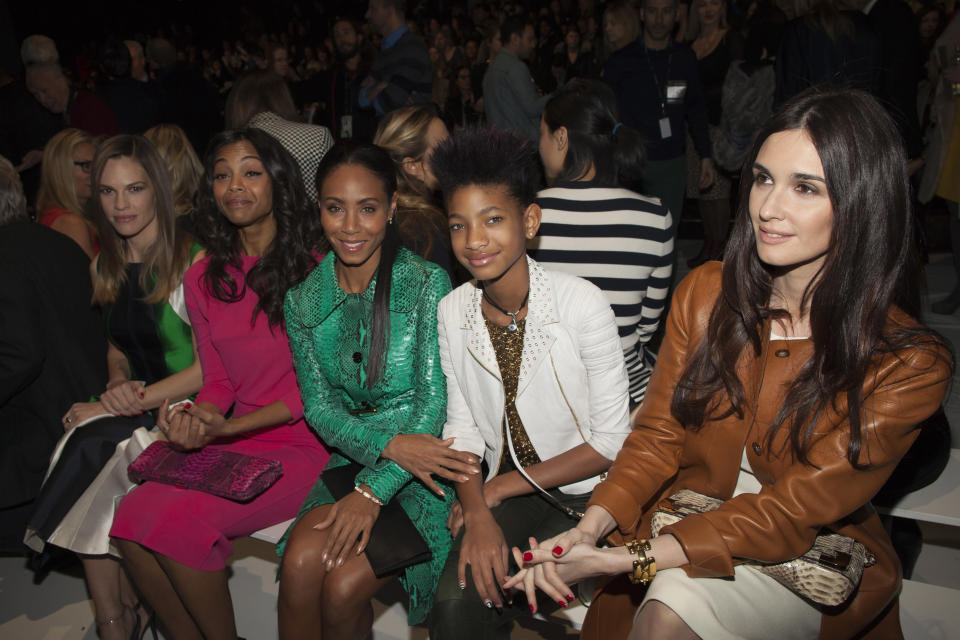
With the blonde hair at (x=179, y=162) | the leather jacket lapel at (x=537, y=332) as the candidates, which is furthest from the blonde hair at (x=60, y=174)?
the leather jacket lapel at (x=537, y=332)

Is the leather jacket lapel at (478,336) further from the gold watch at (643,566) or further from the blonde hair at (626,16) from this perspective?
the blonde hair at (626,16)

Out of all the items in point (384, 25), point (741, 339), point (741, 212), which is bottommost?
point (741, 339)

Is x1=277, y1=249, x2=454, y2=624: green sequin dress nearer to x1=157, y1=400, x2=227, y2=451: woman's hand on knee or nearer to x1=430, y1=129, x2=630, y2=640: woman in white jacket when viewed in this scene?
x1=430, y1=129, x2=630, y2=640: woman in white jacket

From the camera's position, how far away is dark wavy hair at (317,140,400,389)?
206cm

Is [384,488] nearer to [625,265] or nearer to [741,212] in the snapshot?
[625,265]

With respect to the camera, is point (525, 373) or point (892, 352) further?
point (525, 373)

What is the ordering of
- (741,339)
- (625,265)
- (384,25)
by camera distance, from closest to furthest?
1. (741,339)
2. (625,265)
3. (384,25)

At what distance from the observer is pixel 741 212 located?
5.13 ft

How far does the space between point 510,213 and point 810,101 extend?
0.74 m

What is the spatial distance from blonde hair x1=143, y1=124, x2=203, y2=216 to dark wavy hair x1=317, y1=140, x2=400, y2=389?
1.51 meters

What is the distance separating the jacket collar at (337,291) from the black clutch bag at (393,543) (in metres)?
0.54

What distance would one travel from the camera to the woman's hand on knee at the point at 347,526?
1.79 meters

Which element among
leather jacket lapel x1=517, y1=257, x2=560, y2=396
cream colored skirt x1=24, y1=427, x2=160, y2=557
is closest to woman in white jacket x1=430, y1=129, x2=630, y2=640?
leather jacket lapel x1=517, y1=257, x2=560, y2=396

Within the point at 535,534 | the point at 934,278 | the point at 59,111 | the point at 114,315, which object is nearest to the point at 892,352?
the point at 535,534
